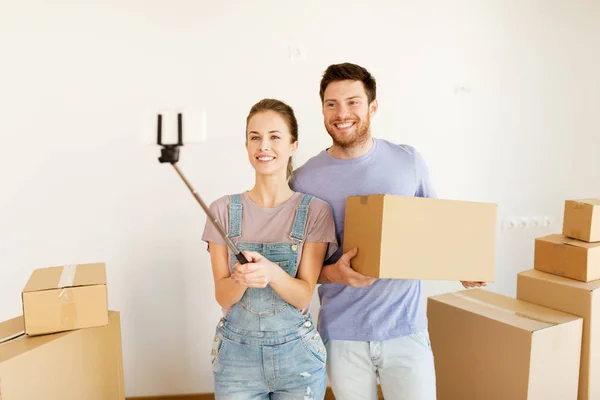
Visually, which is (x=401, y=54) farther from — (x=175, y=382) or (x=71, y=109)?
(x=175, y=382)

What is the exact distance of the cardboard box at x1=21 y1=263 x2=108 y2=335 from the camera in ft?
3.77

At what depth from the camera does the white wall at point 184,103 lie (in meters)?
1.86

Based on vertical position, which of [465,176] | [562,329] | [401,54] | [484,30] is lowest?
[562,329]

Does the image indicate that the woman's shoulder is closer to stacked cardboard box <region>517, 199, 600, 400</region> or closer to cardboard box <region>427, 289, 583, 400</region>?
cardboard box <region>427, 289, 583, 400</region>

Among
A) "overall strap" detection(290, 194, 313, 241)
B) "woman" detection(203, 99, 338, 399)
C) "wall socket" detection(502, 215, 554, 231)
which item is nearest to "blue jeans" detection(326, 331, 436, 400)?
"woman" detection(203, 99, 338, 399)

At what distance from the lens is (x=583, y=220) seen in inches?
67.6

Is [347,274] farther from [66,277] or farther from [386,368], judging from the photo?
[66,277]

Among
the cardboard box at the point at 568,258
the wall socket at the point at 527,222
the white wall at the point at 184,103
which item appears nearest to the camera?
the cardboard box at the point at 568,258

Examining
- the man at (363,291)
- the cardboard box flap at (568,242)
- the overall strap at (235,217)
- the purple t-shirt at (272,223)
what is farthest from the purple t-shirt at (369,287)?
the cardboard box flap at (568,242)

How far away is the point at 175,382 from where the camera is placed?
82.0 inches

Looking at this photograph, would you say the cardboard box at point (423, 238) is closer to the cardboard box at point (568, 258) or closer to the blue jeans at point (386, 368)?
the blue jeans at point (386, 368)

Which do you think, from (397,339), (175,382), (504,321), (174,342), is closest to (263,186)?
(397,339)

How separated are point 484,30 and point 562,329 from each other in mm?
1414

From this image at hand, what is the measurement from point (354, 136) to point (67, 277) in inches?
35.4
